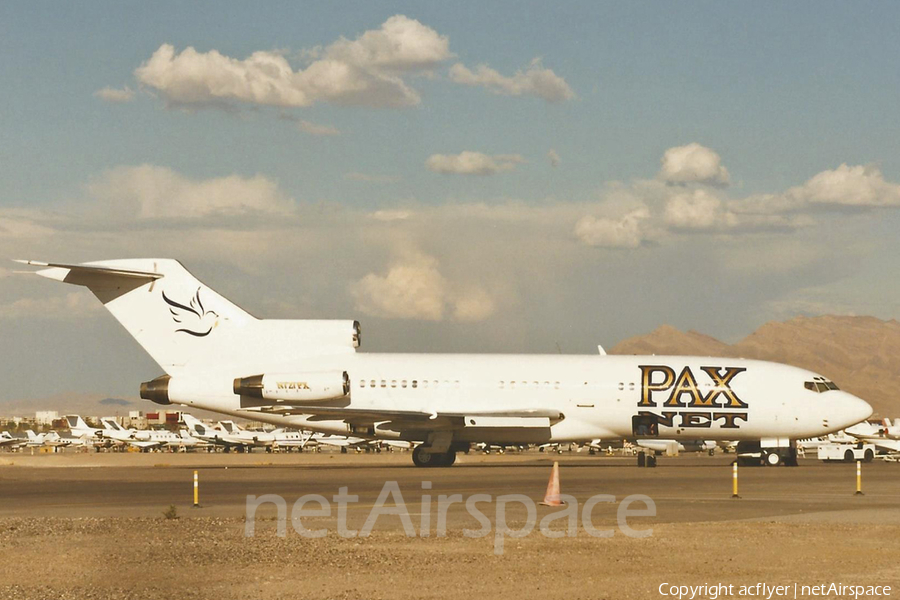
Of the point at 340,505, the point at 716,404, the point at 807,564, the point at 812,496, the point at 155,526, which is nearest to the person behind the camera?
the point at 807,564

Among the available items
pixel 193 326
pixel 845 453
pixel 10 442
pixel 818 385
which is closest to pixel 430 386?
pixel 193 326

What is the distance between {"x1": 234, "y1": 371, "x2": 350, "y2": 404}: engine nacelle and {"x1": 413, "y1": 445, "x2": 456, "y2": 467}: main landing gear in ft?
11.6

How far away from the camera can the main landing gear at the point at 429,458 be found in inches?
1641

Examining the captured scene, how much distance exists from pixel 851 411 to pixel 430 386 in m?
15.5

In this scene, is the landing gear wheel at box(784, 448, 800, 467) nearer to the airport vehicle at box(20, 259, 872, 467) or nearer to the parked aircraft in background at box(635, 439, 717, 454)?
the airport vehicle at box(20, 259, 872, 467)

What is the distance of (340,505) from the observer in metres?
22.3

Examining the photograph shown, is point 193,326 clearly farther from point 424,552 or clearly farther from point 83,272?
point 424,552

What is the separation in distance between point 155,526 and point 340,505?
4.72 metres

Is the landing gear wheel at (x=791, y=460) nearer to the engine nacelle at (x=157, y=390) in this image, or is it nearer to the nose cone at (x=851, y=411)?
the nose cone at (x=851, y=411)

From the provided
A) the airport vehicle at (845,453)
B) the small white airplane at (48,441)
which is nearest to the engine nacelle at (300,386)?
the airport vehicle at (845,453)

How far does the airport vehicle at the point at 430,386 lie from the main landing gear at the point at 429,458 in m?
0.05

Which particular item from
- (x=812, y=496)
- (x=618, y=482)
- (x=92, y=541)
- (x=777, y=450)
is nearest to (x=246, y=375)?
(x=618, y=482)

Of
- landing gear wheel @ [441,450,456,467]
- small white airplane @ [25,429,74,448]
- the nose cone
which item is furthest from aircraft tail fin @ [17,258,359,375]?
small white airplane @ [25,429,74,448]

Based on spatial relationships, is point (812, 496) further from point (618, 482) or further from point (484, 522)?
point (484, 522)
